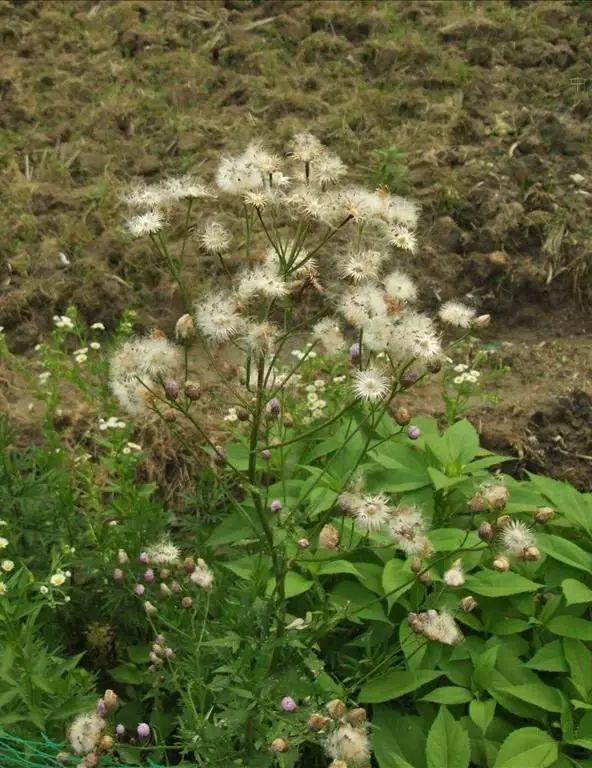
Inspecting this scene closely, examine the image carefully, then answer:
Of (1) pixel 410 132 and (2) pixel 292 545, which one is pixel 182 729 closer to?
(2) pixel 292 545

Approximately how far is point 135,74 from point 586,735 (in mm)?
4549

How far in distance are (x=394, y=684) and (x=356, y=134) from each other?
3348 millimetres

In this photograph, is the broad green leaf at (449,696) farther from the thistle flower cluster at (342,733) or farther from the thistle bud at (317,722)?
the thistle bud at (317,722)

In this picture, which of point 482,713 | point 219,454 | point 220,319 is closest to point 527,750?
point 482,713

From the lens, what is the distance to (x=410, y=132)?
5020 millimetres

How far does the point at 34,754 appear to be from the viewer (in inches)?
90.3

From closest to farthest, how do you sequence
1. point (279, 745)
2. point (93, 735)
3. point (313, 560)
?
1. point (279, 745)
2. point (93, 735)
3. point (313, 560)

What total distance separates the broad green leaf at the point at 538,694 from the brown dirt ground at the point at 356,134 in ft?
3.51

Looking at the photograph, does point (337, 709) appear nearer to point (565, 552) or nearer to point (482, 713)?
point (482, 713)

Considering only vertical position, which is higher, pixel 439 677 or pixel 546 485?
pixel 546 485

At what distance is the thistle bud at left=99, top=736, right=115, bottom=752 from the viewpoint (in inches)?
80.8

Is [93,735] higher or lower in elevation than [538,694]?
higher

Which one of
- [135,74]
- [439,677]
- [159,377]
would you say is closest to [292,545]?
[439,677]

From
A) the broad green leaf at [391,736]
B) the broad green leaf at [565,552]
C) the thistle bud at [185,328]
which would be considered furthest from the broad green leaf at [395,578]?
the thistle bud at [185,328]
